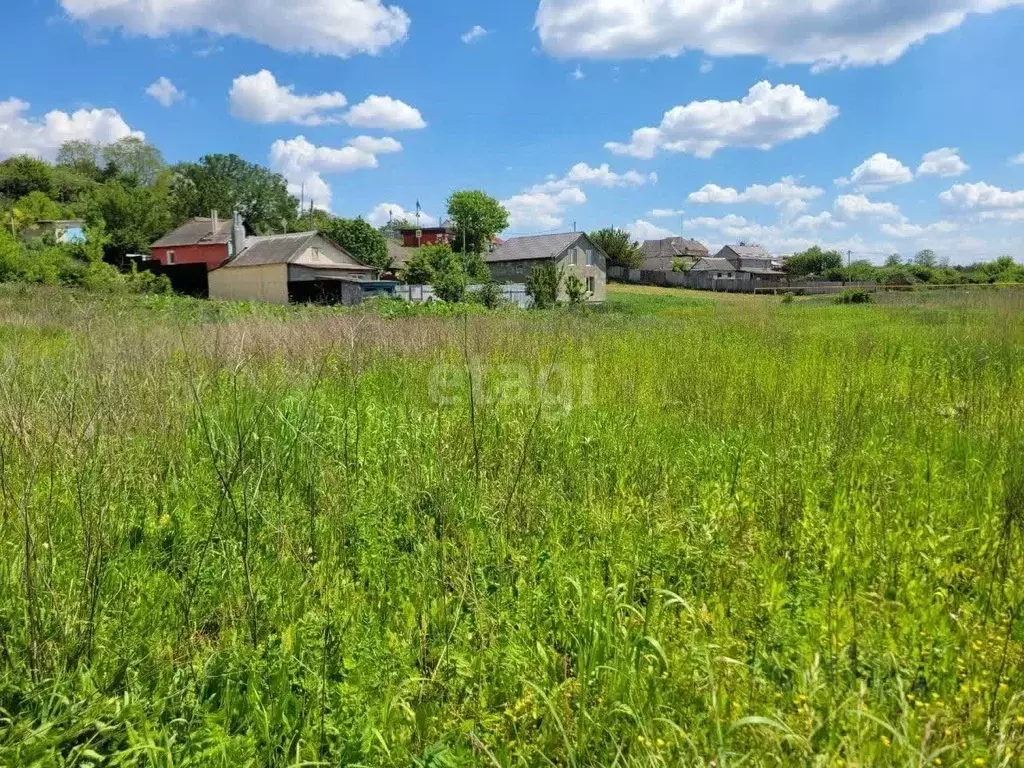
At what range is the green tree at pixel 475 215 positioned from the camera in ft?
243

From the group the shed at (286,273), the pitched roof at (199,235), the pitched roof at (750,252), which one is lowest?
the shed at (286,273)

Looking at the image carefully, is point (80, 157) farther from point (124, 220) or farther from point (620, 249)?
point (620, 249)

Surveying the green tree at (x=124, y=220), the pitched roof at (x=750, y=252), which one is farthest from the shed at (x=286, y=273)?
the pitched roof at (x=750, y=252)

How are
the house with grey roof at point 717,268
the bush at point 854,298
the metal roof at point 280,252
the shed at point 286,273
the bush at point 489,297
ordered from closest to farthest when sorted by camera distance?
the bush at point 489,297, the bush at point 854,298, the shed at point 286,273, the metal roof at point 280,252, the house with grey roof at point 717,268

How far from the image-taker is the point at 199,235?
Result: 50.2 metres

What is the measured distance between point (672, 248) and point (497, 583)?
105 metres

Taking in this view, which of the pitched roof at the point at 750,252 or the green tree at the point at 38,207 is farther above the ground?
the green tree at the point at 38,207

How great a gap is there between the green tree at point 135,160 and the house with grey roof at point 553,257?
57972 millimetres

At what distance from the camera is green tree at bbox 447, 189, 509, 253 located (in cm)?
7419

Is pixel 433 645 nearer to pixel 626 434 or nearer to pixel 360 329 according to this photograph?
pixel 626 434

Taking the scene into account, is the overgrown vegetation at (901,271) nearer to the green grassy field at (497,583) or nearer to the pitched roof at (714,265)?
the pitched roof at (714,265)

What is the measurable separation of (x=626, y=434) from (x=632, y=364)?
2.78 metres

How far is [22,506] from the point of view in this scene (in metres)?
1.70

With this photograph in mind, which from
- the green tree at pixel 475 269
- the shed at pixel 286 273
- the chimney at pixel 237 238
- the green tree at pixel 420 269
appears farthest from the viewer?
the green tree at pixel 420 269
